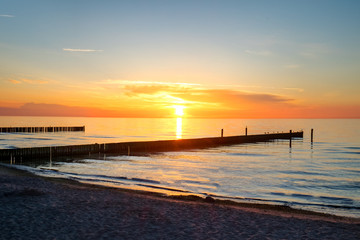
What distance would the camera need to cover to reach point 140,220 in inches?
456

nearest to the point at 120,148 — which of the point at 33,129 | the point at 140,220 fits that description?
the point at 140,220

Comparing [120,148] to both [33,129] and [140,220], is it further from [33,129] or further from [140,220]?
[33,129]

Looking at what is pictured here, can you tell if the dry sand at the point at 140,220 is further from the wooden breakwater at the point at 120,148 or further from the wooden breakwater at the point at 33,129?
the wooden breakwater at the point at 33,129

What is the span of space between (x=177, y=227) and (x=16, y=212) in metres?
6.20

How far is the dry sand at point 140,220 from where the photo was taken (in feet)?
32.8

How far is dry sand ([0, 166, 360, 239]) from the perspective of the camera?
9.98 meters

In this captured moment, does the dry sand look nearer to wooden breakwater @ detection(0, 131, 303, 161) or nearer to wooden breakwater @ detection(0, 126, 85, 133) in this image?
wooden breakwater @ detection(0, 131, 303, 161)

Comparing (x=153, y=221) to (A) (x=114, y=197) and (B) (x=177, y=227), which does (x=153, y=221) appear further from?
(A) (x=114, y=197)

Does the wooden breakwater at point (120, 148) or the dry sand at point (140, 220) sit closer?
the dry sand at point (140, 220)

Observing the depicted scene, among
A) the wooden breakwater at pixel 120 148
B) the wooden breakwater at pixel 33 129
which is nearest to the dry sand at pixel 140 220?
the wooden breakwater at pixel 120 148

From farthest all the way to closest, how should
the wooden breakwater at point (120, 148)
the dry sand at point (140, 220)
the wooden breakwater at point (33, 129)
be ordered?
the wooden breakwater at point (33, 129) → the wooden breakwater at point (120, 148) → the dry sand at point (140, 220)

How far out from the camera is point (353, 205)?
1775 cm

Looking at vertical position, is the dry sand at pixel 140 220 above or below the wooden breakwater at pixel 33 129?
below

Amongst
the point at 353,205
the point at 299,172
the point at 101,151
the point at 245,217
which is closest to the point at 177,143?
the point at 101,151
